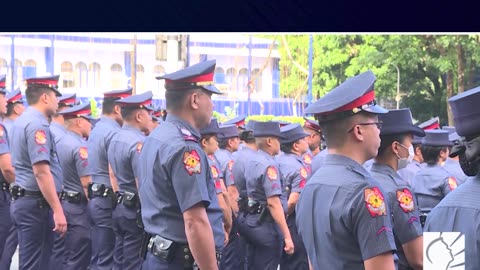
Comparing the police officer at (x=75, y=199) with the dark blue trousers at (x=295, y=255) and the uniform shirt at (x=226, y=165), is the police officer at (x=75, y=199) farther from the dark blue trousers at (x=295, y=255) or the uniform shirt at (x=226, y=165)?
the dark blue trousers at (x=295, y=255)

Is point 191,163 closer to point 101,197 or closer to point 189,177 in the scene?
point 189,177

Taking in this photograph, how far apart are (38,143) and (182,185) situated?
3402 mm

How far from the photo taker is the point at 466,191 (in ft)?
9.94

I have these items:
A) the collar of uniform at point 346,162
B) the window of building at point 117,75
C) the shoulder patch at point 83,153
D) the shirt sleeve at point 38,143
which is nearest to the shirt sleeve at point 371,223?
the collar of uniform at point 346,162

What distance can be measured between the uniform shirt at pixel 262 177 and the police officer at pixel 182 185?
3.60m

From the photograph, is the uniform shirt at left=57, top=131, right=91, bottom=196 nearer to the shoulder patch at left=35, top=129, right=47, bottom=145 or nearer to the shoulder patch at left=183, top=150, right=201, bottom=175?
the shoulder patch at left=35, top=129, right=47, bottom=145

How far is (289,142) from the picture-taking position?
923cm

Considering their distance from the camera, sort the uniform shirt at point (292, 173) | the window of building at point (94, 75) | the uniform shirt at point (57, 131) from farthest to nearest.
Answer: the window of building at point (94, 75) < the uniform shirt at point (292, 173) < the uniform shirt at point (57, 131)

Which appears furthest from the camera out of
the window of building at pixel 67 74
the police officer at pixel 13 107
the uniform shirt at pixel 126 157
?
the window of building at pixel 67 74

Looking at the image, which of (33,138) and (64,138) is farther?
(64,138)

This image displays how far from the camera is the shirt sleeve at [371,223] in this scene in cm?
322

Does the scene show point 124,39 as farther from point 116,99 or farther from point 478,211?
point 478,211
